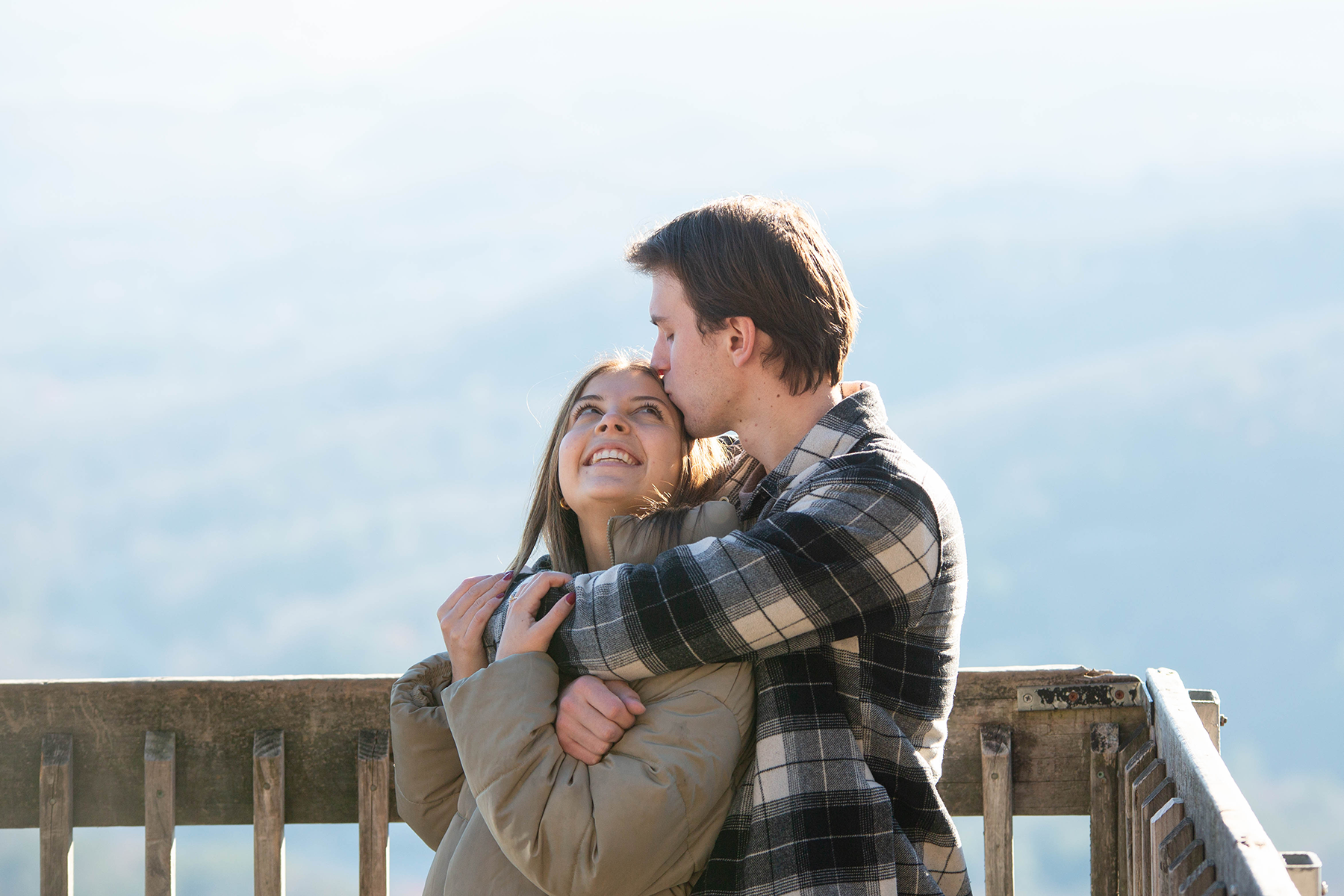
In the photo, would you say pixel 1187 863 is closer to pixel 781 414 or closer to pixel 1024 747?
pixel 1024 747

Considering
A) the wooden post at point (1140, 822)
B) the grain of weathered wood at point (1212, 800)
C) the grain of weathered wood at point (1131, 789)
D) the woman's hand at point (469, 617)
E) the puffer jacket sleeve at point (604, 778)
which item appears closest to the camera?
the grain of weathered wood at point (1212, 800)

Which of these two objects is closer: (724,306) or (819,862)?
(819,862)

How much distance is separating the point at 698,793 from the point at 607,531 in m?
0.47

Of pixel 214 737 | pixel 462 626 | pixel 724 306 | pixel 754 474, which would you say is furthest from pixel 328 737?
pixel 724 306

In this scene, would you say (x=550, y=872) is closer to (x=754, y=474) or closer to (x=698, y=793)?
(x=698, y=793)

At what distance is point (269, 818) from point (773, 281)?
4.77 feet

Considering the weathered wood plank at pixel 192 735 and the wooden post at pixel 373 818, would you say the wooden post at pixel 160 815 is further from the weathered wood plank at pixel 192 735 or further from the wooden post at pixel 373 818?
the wooden post at pixel 373 818

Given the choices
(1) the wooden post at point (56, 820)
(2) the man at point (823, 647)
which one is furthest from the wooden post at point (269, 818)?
(2) the man at point (823, 647)

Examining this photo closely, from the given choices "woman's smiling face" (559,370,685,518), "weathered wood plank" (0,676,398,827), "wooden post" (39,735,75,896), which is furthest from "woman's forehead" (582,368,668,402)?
"wooden post" (39,735,75,896)

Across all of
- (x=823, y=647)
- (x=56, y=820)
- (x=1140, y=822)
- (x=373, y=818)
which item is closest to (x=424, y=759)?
(x=373, y=818)

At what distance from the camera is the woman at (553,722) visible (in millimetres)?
1505

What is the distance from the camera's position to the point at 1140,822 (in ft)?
6.45

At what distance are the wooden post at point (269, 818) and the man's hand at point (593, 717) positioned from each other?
0.96 meters

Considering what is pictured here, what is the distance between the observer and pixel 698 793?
1.55 meters
